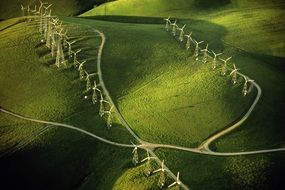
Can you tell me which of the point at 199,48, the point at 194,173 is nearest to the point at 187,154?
the point at 194,173

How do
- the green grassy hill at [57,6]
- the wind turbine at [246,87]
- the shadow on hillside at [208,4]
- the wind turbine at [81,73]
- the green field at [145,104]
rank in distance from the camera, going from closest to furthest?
the green field at [145,104]
the wind turbine at [246,87]
the wind turbine at [81,73]
the shadow on hillside at [208,4]
the green grassy hill at [57,6]

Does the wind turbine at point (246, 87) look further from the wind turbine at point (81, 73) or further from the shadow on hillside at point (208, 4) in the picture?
the shadow on hillside at point (208, 4)

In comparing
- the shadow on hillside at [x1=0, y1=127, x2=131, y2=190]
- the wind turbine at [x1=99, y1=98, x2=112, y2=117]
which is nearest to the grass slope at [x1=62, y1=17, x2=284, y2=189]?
the wind turbine at [x1=99, y1=98, x2=112, y2=117]

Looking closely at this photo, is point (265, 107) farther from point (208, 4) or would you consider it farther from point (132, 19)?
point (208, 4)

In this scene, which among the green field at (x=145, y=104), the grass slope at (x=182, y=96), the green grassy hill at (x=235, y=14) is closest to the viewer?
the grass slope at (x=182, y=96)

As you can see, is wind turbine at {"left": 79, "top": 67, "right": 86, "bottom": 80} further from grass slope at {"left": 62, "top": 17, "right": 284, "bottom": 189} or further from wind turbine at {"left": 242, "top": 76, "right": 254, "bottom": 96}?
wind turbine at {"left": 242, "top": 76, "right": 254, "bottom": 96}

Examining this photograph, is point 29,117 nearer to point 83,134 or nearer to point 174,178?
point 83,134

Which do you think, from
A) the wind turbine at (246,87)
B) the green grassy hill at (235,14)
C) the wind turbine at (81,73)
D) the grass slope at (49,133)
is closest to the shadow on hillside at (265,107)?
the wind turbine at (246,87)
